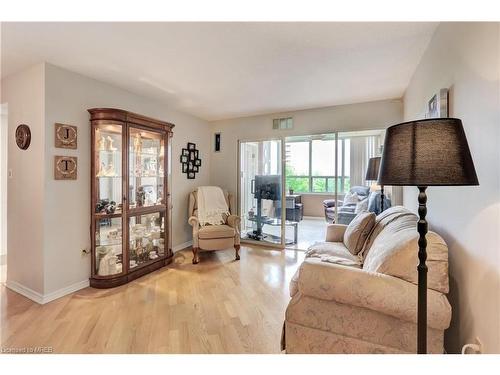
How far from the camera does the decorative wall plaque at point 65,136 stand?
246cm

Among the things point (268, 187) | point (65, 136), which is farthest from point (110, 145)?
point (268, 187)

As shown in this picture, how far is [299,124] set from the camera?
4.14 meters

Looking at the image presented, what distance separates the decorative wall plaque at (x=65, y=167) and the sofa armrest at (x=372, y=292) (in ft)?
8.43

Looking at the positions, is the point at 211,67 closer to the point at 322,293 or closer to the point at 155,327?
the point at 322,293

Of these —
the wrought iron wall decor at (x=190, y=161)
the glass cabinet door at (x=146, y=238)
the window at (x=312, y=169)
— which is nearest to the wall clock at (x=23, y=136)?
the glass cabinet door at (x=146, y=238)

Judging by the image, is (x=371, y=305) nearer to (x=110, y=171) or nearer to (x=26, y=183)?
(x=110, y=171)

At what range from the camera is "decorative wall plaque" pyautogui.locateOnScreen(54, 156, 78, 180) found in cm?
246

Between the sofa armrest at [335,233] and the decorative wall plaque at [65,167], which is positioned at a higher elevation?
the decorative wall plaque at [65,167]

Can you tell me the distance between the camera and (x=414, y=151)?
973 mm

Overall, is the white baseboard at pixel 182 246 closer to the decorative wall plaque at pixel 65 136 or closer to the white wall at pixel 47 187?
the white wall at pixel 47 187

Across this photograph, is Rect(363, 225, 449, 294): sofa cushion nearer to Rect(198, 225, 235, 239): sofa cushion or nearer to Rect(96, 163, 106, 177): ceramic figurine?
Rect(198, 225, 235, 239): sofa cushion
